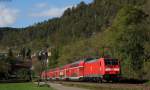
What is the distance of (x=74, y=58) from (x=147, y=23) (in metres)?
55.6

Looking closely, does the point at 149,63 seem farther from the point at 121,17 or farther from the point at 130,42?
the point at 121,17

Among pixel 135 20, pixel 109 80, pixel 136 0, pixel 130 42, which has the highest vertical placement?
pixel 136 0

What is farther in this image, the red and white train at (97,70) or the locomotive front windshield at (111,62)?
the locomotive front windshield at (111,62)

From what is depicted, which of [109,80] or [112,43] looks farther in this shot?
[112,43]

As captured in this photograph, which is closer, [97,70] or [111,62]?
[111,62]

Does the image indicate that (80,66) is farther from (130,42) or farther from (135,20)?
(135,20)

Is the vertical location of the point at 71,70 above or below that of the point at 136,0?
below

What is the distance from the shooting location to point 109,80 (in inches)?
2242

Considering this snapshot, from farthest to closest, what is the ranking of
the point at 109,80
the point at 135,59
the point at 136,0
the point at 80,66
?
1. the point at 136,0
2. the point at 80,66
3. the point at 135,59
4. the point at 109,80

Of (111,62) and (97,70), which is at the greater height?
(111,62)

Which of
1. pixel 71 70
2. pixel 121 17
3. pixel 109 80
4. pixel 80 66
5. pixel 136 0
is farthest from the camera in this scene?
pixel 136 0

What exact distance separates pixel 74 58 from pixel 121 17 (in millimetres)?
53905

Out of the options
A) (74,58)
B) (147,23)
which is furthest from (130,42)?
(74,58)

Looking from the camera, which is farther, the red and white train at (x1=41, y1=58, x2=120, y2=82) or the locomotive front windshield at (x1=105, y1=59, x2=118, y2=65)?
the locomotive front windshield at (x1=105, y1=59, x2=118, y2=65)
